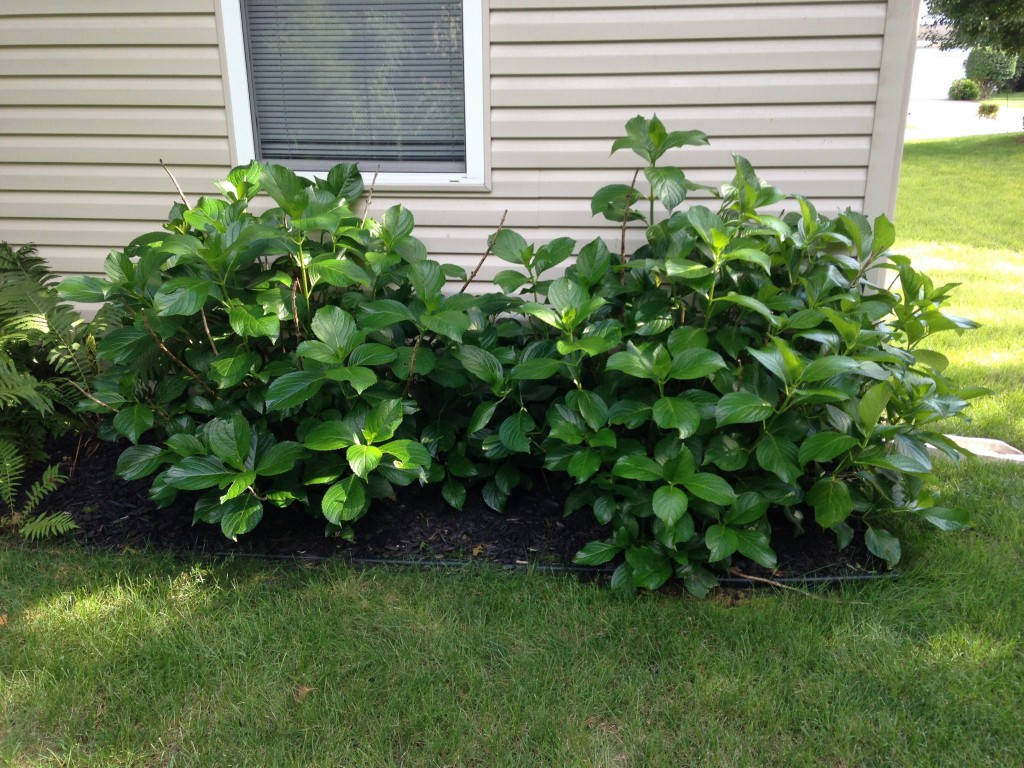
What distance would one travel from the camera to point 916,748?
1.96 metres

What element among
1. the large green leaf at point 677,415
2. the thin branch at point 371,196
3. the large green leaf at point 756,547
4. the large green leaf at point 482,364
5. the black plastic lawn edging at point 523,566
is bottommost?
the black plastic lawn edging at point 523,566

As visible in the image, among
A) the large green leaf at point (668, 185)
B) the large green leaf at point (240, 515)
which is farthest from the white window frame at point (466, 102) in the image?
the large green leaf at point (240, 515)

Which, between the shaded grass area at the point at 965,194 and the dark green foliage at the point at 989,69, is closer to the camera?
the shaded grass area at the point at 965,194

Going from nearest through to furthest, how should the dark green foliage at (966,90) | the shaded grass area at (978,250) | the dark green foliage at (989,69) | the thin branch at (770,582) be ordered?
the thin branch at (770,582), the shaded grass area at (978,250), the dark green foliage at (989,69), the dark green foliage at (966,90)

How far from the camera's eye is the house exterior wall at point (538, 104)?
297cm

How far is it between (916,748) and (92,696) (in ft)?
7.21

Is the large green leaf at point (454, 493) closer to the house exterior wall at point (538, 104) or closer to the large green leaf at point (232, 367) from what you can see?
the large green leaf at point (232, 367)

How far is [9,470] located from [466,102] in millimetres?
2304

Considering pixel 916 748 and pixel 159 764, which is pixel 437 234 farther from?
pixel 916 748

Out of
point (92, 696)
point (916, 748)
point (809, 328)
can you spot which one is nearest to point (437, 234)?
point (809, 328)

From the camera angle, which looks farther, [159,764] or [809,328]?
[809,328]

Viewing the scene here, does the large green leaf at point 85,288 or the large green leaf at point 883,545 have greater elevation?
the large green leaf at point 85,288

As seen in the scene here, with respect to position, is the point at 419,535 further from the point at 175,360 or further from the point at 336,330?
the point at 175,360

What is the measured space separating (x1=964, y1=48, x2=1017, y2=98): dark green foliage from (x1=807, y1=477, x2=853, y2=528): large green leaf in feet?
80.3
